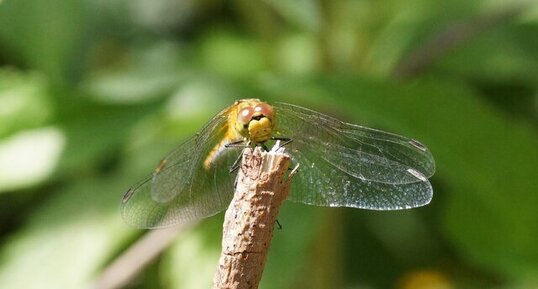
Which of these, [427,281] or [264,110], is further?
[427,281]

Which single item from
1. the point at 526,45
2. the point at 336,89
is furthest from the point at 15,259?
the point at 526,45

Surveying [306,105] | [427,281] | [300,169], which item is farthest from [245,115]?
[427,281]

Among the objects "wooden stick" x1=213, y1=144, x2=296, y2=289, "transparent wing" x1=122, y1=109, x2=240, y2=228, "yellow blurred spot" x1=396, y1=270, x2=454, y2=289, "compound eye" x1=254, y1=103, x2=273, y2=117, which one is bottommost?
"wooden stick" x1=213, y1=144, x2=296, y2=289

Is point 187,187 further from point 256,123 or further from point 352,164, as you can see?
point 352,164

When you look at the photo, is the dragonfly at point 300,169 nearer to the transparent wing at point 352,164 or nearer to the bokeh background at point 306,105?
the transparent wing at point 352,164

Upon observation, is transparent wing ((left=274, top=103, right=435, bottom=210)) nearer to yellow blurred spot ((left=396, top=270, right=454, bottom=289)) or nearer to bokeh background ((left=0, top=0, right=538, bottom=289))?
bokeh background ((left=0, top=0, right=538, bottom=289))

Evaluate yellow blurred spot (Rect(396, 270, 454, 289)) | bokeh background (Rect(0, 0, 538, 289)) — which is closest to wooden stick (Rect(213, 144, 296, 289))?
bokeh background (Rect(0, 0, 538, 289))

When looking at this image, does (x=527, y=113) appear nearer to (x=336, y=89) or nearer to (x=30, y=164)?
(x=336, y=89)

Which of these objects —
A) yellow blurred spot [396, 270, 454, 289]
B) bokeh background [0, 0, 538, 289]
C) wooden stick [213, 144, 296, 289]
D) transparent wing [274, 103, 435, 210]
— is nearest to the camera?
A: wooden stick [213, 144, 296, 289]
